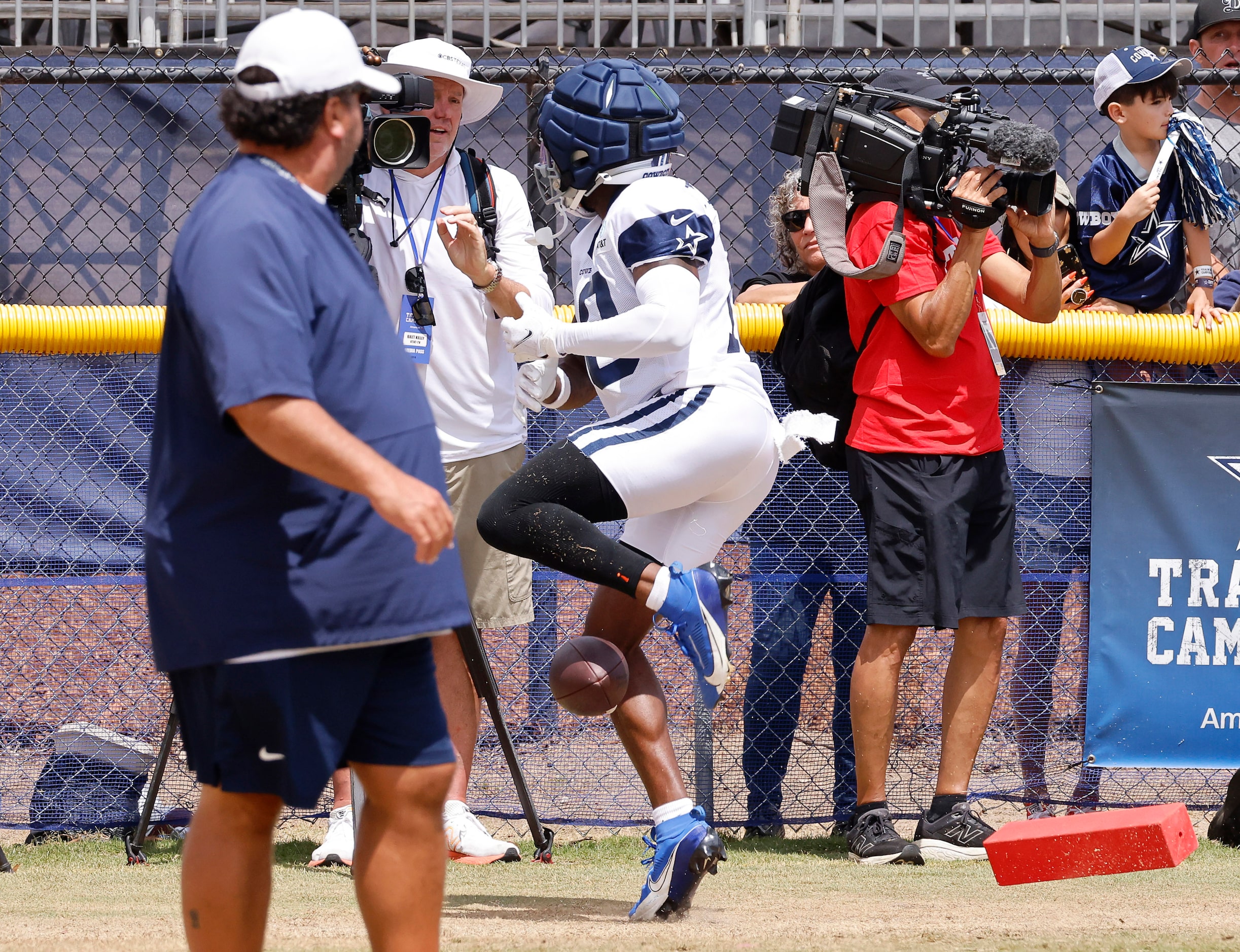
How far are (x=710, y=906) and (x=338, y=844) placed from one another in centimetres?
126

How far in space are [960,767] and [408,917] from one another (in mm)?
2569

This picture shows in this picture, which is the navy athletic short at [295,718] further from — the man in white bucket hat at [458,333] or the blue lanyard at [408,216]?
the blue lanyard at [408,216]

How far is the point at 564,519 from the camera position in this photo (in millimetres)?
3549

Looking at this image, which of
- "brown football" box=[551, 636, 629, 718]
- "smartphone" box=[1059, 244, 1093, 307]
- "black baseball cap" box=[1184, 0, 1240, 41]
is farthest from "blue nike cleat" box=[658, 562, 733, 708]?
"black baseball cap" box=[1184, 0, 1240, 41]

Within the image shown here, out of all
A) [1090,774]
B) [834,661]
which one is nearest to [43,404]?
[834,661]

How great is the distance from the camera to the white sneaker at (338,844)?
14.6 ft

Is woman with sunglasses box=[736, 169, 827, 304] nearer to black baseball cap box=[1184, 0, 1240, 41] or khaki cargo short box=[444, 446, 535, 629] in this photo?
khaki cargo short box=[444, 446, 535, 629]

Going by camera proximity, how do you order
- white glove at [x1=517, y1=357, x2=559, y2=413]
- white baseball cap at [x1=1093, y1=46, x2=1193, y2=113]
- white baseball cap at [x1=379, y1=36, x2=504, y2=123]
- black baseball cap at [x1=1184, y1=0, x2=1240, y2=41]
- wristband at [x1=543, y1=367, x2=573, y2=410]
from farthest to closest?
black baseball cap at [x1=1184, y1=0, x2=1240, y2=41], white baseball cap at [x1=1093, y1=46, x2=1193, y2=113], white baseball cap at [x1=379, y1=36, x2=504, y2=123], wristband at [x1=543, y1=367, x2=573, y2=410], white glove at [x1=517, y1=357, x2=559, y2=413]

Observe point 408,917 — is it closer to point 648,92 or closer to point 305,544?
point 305,544

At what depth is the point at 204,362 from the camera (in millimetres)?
2225

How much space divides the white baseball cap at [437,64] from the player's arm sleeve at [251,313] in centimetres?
239

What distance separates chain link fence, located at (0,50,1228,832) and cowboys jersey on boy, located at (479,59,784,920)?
46.6 inches

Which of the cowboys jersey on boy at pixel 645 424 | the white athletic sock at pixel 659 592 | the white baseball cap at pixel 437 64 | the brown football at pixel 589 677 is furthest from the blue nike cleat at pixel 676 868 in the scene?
the white baseball cap at pixel 437 64

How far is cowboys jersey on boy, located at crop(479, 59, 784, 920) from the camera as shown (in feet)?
11.6
